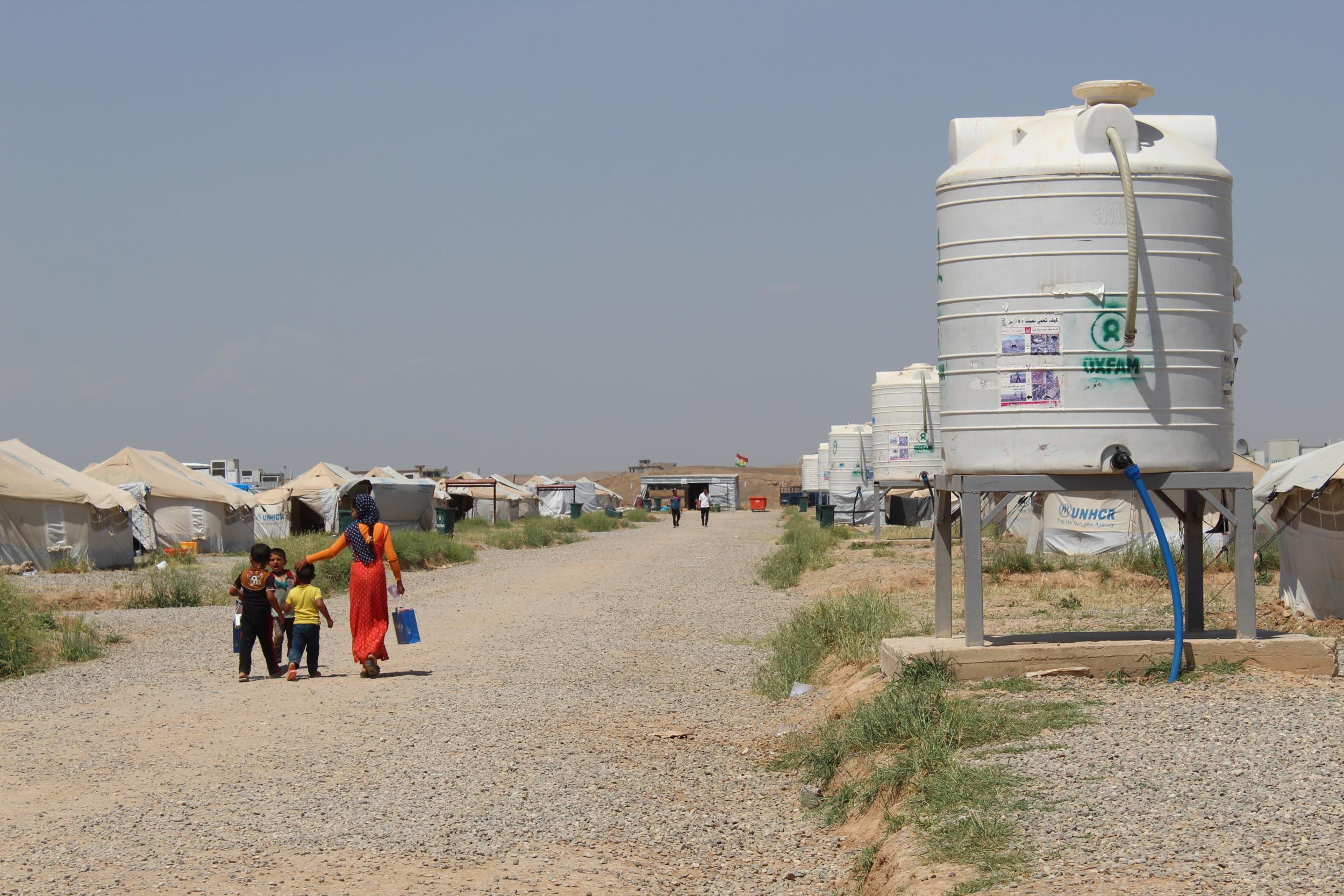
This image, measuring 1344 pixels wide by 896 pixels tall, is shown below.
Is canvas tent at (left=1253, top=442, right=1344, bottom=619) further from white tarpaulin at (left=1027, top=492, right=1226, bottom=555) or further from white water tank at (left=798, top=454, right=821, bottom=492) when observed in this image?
white water tank at (left=798, top=454, right=821, bottom=492)

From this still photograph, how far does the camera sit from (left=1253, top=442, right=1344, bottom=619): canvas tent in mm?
13984

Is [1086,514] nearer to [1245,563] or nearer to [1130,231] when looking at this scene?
[1245,563]

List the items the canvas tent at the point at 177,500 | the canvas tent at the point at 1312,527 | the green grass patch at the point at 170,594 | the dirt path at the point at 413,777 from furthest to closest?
the canvas tent at the point at 177,500 < the green grass patch at the point at 170,594 < the canvas tent at the point at 1312,527 < the dirt path at the point at 413,777

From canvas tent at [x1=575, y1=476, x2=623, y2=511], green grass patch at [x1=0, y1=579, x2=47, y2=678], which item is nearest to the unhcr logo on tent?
green grass patch at [x1=0, y1=579, x2=47, y2=678]

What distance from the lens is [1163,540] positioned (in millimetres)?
8688

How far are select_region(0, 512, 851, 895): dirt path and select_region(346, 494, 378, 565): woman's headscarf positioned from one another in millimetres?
1071

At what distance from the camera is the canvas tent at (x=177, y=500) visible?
33.5 m

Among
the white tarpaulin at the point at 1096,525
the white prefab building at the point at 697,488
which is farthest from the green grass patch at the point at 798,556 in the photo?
the white prefab building at the point at 697,488

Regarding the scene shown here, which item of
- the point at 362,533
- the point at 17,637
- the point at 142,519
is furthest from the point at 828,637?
the point at 142,519

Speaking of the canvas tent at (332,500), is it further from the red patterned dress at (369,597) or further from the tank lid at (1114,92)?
the tank lid at (1114,92)

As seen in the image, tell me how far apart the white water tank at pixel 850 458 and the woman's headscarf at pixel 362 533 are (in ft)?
113

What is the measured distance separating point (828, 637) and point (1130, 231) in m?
4.86

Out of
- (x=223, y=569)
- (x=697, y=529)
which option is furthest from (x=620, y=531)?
(x=223, y=569)

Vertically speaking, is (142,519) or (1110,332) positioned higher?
(1110,332)
